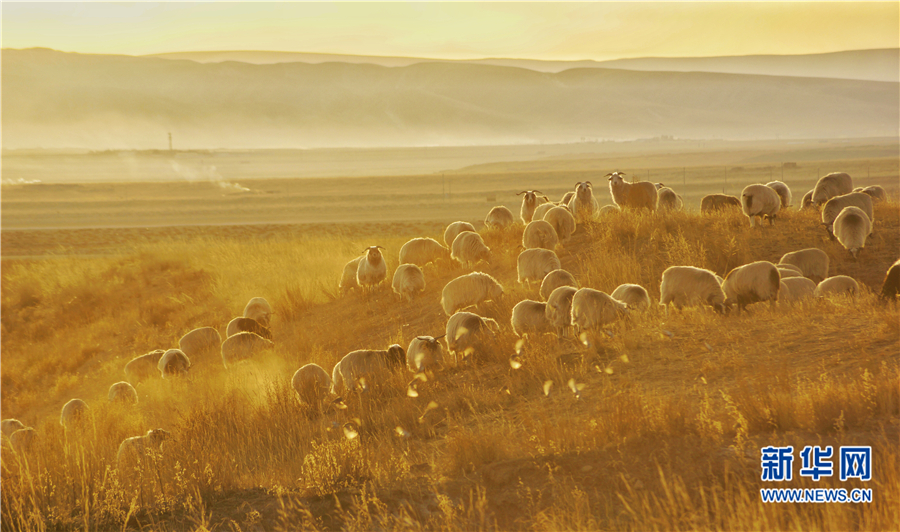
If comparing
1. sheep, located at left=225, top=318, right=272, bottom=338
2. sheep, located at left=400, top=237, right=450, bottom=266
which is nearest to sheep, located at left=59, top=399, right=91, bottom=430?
sheep, located at left=225, top=318, right=272, bottom=338

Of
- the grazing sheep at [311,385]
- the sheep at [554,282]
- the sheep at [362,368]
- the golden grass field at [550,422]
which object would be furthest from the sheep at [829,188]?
the grazing sheep at [311,385]

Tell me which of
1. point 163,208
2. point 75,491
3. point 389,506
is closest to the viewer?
point 389,506

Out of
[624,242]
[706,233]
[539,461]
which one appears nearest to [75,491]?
[539,461]

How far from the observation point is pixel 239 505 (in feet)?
20.4

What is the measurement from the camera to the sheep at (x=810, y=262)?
1219 centimetres

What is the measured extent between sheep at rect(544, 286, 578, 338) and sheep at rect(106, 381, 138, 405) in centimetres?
805

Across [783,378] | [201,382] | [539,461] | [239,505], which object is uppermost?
[783,378]

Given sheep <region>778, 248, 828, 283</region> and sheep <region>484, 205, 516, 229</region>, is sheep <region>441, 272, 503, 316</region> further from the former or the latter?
sheep <region>484, 205, 516, 229</region>

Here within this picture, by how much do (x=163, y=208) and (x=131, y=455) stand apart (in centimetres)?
4734

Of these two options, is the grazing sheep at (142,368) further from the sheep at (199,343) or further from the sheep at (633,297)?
the sheep at (633,297)

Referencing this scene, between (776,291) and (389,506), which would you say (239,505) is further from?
(776,291)

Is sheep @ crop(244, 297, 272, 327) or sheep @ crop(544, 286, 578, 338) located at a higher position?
sheep @ crop(544, 286, 578, 338)

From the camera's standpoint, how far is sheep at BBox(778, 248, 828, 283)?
40.0 ft

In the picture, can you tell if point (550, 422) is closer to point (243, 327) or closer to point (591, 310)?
point (591, 310)
